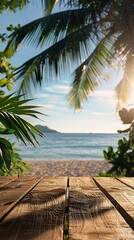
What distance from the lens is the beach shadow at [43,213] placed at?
101cm

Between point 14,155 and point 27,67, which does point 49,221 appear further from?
point 27,67

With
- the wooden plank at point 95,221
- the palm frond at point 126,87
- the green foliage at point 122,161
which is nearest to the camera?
the wooden plank at point 95,221

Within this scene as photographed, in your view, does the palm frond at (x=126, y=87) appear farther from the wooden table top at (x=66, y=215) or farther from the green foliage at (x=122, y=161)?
the wooden table top at (x=66, y=215)

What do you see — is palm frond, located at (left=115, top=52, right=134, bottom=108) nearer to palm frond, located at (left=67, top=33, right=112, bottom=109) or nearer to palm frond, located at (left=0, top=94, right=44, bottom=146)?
palm frond, located at (left=67, top=33, right=112, bottom=109)

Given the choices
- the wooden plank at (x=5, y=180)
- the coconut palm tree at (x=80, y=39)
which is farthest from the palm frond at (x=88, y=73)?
the wooden plank at (x=5, y=180)

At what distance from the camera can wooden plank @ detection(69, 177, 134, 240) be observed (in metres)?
0.97

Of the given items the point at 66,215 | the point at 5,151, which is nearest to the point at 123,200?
the point at 66,215

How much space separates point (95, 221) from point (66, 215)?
0.15m

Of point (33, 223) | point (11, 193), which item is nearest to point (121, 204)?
point (33, 223)

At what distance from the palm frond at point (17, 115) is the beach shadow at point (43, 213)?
1.50 feet

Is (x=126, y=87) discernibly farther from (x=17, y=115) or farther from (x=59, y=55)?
(x=17, y=115)

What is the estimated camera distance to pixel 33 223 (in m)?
1.11

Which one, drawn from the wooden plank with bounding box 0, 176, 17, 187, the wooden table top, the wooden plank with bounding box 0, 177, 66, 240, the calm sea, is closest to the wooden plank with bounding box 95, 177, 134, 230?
the wooden table top

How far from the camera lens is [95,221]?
1.13m
